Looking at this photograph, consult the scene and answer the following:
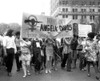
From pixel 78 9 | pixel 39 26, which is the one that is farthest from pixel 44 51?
pixel 78 9

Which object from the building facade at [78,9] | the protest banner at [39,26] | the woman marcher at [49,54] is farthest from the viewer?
the building facade at [78,9]

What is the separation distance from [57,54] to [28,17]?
2279mm

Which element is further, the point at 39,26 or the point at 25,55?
the point at 39,26

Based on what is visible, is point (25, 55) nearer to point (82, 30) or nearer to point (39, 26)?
point (39, 26)

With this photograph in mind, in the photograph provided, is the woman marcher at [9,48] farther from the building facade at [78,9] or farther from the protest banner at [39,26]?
the building facade at [78,9]

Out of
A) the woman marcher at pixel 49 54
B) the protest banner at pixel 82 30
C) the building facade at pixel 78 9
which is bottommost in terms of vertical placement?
the woman marcher at pixel 49 54

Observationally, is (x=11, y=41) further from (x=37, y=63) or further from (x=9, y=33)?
(x=37, y=63)

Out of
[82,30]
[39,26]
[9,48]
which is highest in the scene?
[39,26]

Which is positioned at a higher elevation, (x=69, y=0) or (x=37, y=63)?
(x=69, y=0)

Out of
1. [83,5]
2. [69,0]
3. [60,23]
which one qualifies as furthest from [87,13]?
[60,23]

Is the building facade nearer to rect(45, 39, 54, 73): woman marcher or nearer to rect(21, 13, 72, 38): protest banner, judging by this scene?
rect(21, 13, 72, 38): protest banner

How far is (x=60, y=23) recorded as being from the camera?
10.1 metres

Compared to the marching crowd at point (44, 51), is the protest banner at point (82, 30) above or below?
above

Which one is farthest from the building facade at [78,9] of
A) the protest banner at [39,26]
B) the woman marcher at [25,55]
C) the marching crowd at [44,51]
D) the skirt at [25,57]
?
the skirt at [25,57]
